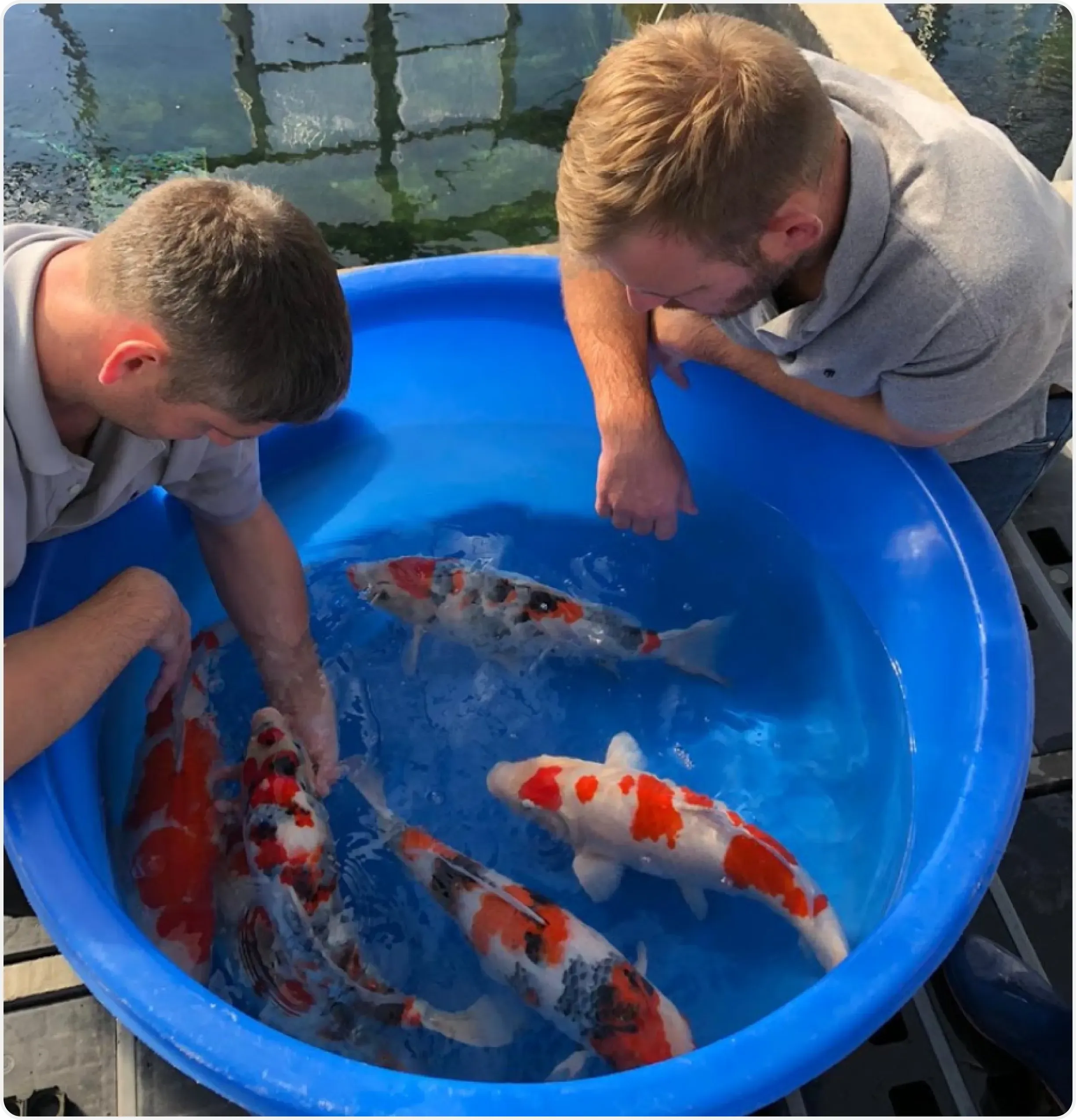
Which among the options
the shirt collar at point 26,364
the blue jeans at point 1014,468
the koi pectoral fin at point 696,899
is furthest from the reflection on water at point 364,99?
the koi pectoral fin at point 696,899

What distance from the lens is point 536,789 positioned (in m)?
2.27

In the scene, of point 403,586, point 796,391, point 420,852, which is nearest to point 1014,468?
point 796,391

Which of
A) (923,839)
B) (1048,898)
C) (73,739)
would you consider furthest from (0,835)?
(1048,898)

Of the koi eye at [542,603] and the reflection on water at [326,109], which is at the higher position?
the reflection on water at [326,109]

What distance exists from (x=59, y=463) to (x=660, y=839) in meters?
1.33

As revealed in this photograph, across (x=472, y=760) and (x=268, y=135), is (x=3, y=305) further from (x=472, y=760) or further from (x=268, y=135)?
(x=268, y=135)

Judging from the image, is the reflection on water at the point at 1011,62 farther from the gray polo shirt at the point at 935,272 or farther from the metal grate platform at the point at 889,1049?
the metal grate platform at the point at 889,1049

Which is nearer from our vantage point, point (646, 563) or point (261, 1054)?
point (261, 1054)

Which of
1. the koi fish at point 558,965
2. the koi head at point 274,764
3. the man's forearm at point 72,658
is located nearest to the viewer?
the man's forearm at point 72,658

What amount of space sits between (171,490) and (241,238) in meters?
0.81

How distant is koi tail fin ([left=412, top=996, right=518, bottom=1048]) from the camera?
1.99 meters

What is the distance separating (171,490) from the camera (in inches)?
87.1

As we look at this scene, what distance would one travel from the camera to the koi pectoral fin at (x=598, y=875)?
2240mm

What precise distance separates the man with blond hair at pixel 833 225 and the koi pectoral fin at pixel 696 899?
103cm
